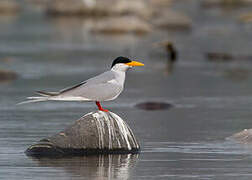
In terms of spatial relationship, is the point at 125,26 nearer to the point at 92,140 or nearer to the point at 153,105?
the point at 153,105

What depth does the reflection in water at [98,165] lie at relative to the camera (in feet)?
39.8

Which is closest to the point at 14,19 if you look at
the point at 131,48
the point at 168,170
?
the point at 131,48

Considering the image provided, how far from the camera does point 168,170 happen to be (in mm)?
12477

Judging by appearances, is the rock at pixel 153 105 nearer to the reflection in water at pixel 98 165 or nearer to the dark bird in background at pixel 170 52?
the reflection in water at pixel 98 165

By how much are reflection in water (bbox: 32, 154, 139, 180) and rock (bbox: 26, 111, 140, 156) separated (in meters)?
0.24

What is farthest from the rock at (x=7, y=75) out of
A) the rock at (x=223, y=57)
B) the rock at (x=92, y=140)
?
the rock at (x=92, y=140)

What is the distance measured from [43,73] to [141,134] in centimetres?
1165

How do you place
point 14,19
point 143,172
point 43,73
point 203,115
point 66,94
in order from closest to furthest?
1. point 143,172
2. point 66,94
3. point 203,115
4. point 43,73
5. point 14,19

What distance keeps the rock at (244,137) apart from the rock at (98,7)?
40.3m

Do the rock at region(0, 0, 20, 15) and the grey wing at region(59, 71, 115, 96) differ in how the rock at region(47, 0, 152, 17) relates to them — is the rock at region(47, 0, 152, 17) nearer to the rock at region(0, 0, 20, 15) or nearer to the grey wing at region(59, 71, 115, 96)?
the rock at region(0, 0, 20, 15)

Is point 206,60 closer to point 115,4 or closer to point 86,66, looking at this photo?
point 86,66

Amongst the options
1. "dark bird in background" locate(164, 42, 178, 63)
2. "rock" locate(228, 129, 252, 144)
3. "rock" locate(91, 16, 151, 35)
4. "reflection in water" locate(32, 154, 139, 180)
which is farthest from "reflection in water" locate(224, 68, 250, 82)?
"rock" locate(91, 16, 151, 35)

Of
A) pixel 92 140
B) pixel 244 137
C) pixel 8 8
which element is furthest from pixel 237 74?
pixel 8 8

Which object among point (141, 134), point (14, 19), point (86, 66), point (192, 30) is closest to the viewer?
point (141, 134)
